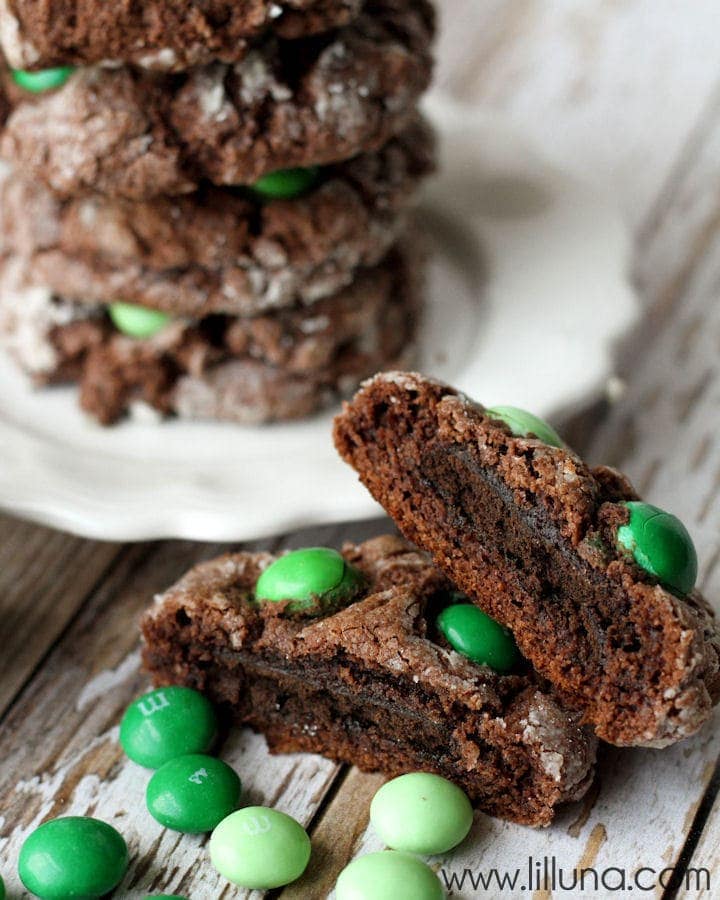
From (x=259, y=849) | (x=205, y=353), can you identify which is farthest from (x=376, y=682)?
(x=205, y=353)

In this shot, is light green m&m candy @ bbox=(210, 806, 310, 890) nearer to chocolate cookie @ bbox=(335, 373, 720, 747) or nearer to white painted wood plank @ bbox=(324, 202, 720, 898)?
white painted wood plank @ bbox=(324, 202, 720, 898)

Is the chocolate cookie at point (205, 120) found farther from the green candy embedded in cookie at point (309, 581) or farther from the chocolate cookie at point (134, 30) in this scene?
the green candy embedded in cookie at point (309, 581)

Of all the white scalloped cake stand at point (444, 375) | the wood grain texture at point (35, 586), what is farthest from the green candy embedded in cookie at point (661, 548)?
the wood grain texture at point (35, 586)

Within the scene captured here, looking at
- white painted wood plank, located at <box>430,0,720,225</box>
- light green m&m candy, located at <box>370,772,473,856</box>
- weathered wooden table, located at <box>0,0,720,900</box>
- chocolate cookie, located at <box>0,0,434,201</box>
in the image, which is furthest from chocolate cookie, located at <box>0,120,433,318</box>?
white painted wood plank, located at <box>430,0,720,225</box>

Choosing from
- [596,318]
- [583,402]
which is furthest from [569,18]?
[583,402]

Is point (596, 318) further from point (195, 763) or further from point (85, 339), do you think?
point (195, 763)
